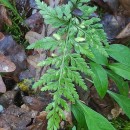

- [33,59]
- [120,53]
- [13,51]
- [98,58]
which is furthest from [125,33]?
[13,51]

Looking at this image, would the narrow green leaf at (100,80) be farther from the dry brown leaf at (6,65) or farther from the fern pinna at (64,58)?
the dry brown leaf at (6,65)

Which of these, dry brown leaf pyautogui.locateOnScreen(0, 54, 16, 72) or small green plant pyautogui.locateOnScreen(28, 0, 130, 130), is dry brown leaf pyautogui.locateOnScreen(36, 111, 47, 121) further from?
dry brown leaf pyautogui.locateOnScreen(0, 54, 16, 72)

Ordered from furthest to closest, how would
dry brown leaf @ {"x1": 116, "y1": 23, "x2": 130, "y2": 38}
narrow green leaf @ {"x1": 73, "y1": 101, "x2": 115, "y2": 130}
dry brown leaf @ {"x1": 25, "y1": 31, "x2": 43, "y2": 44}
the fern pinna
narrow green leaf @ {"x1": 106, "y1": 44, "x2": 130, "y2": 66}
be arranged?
dry brown leaf @ {"x1": 116, "y1": 23, "x2": 130, "y2": 38} < dry brown leaf @ {"x1": 25, "y1": 31, "x2": 43, "y2": 44} < narrow green leaf @ {"x1": 106, "y1": 44, "x2": 130, "y2": 66} < narrow green leaf @ {"x1": 73, "y1": 101, "x2": 115, "y2": 130} < the fern pinna

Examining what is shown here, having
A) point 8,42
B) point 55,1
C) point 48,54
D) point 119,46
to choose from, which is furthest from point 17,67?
point 119,46

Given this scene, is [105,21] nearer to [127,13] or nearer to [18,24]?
[127,13]

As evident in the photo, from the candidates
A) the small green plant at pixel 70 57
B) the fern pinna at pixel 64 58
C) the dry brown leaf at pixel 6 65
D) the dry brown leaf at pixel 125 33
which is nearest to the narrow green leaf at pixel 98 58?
the small green plant at pixel 70 57

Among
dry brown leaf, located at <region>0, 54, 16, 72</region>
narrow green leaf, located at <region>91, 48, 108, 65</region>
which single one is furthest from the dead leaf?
dry brown leaf, located at <region>0, 54, 16, 72</region>

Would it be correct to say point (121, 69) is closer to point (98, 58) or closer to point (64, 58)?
point (98, 58)
